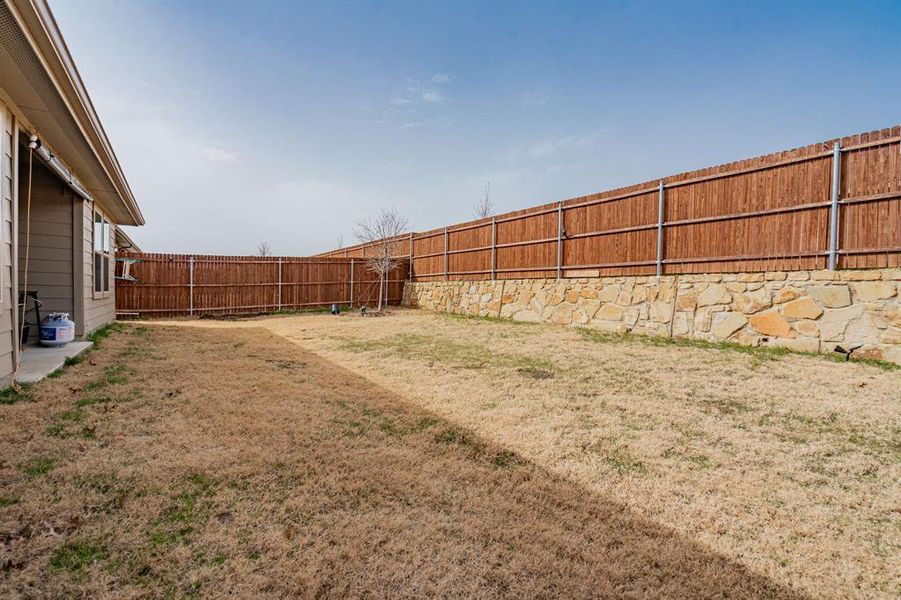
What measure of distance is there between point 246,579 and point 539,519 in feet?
4.32

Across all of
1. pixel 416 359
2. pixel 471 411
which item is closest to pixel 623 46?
pixel 416 359

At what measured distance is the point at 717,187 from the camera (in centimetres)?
711

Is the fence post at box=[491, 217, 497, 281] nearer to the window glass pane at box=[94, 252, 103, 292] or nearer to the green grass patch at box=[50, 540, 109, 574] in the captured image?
the window glass pane at box=[94, 252, 103, 292]

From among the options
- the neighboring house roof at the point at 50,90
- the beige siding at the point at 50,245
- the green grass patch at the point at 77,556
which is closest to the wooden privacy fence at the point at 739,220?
the green grass patch at the point at 77,556

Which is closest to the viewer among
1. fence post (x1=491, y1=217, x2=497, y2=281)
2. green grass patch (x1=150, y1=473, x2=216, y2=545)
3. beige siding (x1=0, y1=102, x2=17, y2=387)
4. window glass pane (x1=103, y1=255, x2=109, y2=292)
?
green grass patch (x1=150, y1=473, x2=216, y2=545)

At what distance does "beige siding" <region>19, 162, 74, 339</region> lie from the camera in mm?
6086

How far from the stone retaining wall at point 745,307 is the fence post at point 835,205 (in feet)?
0.87

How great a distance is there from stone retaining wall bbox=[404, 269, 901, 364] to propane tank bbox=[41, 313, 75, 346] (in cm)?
918

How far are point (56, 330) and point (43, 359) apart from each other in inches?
36.2

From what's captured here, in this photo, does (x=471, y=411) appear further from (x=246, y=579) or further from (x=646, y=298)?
(x=646, y=298)

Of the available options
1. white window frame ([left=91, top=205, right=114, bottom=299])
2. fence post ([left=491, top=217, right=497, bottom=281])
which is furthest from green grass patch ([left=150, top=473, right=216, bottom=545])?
fence post ([left=491, top=217, right=497, bottom=281])

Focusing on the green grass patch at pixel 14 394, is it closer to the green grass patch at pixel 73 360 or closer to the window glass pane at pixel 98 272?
the green grass patch at pixel 73 360

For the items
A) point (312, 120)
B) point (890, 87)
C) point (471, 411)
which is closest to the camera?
point (471, 411)

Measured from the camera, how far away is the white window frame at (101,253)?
7426 mm
